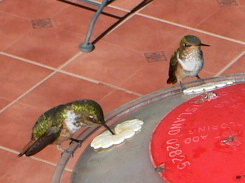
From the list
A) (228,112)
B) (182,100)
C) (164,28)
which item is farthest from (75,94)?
(228,112)

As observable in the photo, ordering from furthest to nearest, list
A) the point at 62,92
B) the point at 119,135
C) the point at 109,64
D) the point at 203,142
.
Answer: the point at 109,64 < the point at 62,92 < the point at 119,135 < the point at 203,142

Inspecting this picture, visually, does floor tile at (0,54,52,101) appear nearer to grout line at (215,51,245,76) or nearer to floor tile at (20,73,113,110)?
floor tile at (20,73,113,110)

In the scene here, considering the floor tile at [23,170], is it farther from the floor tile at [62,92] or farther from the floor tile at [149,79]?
the floor tile at [149,79]

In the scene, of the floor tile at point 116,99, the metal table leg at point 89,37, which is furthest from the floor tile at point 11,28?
the floor tile at point 116,99

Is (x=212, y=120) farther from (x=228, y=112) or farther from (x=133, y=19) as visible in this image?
(x=133, y=19)

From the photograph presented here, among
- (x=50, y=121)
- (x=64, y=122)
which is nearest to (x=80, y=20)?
(x=50, y=121)

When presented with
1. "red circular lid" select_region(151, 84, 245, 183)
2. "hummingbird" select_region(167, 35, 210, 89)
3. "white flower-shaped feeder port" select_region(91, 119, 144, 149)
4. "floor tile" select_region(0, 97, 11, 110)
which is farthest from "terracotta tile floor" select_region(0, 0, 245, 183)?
"red circular lid" select_region(151, 84, 245, 183)

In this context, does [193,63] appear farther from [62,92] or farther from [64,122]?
[62,92]
